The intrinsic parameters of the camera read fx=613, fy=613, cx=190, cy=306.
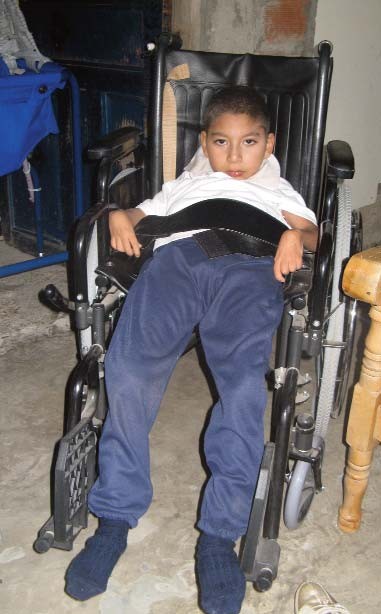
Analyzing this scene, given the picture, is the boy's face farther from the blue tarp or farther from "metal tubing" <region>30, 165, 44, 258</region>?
"metal tubing" <region>30, 165, 44, 258</region>

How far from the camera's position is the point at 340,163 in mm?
1654

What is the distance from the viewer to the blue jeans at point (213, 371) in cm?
145

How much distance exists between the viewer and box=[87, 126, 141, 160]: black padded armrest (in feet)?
5.53

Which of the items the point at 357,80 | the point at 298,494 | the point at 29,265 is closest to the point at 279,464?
the point at 298,494

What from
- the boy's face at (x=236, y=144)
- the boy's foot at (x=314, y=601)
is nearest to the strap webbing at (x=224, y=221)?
the boy's face at (x=236, y=144)

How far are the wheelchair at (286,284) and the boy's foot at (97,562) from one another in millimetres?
66

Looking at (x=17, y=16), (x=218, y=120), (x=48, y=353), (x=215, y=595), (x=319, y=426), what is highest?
(x=17, y=16)

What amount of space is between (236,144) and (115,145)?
0.36m

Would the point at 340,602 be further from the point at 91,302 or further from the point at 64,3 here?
the point at 64,3

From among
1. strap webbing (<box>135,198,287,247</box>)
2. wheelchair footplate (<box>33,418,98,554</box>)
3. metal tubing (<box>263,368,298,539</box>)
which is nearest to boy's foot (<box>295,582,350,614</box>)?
metal tubing (<box>263,368,298,539</box>)

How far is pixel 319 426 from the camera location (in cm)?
169

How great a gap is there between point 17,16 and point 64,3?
0.38 m

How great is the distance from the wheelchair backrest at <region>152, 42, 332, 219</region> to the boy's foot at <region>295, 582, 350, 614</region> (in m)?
1.16

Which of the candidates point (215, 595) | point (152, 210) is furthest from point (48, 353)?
point (215, 595)
